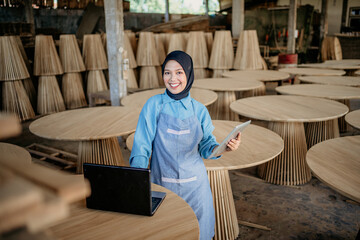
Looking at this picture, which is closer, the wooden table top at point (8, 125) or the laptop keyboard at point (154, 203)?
the wooden table top at point (8, 125)

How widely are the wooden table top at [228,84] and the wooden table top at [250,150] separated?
1.64m

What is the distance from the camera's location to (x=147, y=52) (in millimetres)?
6480

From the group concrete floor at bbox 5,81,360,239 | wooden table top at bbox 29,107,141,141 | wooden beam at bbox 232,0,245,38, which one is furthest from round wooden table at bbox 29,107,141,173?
wooden beam at bbox 232,0,245,38

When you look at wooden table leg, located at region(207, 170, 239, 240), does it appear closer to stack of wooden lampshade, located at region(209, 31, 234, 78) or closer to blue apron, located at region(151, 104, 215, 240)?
blue apron, located at region(151, 104, 215, 240)

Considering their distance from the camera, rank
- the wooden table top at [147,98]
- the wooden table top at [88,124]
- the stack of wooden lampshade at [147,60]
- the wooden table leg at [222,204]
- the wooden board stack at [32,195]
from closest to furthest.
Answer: the wooden board stack at [32,195]
the wooden table leg at [222,204]
the wooden table top at [88,124]
the wooden table top at [147,98]
the stack of wooden lampshade at [147,60]

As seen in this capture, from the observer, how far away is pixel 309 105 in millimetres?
3252

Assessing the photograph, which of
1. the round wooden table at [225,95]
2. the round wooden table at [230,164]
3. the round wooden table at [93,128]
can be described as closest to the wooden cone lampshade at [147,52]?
the round wooden table at [225,95]

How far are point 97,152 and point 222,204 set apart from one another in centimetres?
133

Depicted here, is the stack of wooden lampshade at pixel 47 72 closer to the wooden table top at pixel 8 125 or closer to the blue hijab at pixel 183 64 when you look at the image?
the blue hijab at pixel 183 64

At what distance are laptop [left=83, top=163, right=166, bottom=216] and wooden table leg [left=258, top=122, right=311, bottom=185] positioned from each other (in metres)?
2.28

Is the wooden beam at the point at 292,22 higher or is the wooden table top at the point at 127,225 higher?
the wooden beam at the point at 292,22

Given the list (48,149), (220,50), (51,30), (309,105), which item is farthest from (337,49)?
(48,149)

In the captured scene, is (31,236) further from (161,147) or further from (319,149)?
(319,149)

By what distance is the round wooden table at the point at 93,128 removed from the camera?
2.37 meters
